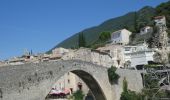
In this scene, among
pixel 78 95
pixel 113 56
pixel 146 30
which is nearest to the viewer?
pixel 78 95

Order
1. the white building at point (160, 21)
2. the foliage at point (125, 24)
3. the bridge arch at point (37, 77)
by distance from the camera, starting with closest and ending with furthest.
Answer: the bridge arch at point (37, 77) < the white building at point (160, 21) < the foliage at point (125, 24)

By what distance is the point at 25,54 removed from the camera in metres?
66.9

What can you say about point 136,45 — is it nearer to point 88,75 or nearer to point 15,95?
point 88,75

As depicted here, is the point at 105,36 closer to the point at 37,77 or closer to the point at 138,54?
the point at 138,54

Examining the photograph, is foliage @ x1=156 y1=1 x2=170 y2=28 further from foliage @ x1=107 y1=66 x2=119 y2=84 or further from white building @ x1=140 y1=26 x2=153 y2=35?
foliage @ x1=107 y1=66 x2=119 y2=84

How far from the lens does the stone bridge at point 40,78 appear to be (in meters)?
28.3

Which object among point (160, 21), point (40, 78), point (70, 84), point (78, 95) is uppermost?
point (160, 21)

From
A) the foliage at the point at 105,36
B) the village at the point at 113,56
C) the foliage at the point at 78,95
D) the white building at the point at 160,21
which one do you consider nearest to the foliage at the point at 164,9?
the white building at the point at 160,21

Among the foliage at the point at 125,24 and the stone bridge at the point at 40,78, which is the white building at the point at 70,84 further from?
the foliage at the point at 125,24

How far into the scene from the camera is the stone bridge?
92.9ft

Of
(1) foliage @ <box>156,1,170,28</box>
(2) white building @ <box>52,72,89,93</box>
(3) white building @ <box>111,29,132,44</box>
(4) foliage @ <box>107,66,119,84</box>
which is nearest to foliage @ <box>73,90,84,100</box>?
(2) white building @ <box>52,72,89,93</box>

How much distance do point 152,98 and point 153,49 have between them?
21.3 metres

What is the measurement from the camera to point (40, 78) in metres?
31.0

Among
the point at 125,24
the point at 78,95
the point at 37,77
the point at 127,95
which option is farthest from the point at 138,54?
the point at 125,24
